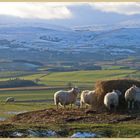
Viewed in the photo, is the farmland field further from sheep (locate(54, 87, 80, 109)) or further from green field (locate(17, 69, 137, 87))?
sheep (locate(54, 87, 80, 109))

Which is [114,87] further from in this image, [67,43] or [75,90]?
[67,43]

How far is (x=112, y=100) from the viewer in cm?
1380

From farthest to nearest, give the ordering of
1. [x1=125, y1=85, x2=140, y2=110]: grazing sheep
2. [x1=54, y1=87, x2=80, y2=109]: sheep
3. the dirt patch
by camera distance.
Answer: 1. [x1=125, y1=85, x2=140, y2=110]: grazing sheep
2. [x1=54, y1=87, x2=80, y2=109]: sheep
3. the dirt patch

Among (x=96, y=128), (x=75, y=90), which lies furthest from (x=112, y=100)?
(x=96, y=128)

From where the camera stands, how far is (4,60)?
13625 millimetres

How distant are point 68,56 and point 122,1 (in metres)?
1.43

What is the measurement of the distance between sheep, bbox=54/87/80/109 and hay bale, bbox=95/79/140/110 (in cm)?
43

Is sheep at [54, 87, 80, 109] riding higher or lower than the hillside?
lower

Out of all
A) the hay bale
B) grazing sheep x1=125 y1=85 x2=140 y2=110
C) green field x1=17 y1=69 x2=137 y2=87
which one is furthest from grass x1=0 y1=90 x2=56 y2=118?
grazing sheep x1=125 y1=85 x2=140 y2=110

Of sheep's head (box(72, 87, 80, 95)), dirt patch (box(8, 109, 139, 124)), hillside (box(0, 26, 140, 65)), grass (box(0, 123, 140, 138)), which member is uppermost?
hillside (box(0, 26, 140, 65))

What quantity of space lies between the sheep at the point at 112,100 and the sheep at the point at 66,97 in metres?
0.59

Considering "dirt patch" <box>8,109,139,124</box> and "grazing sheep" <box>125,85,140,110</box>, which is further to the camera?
"grazing sheep" <box>125,85,140,110</box>

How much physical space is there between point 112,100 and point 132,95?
44 cm

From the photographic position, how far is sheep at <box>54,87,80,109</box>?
45.6ft
